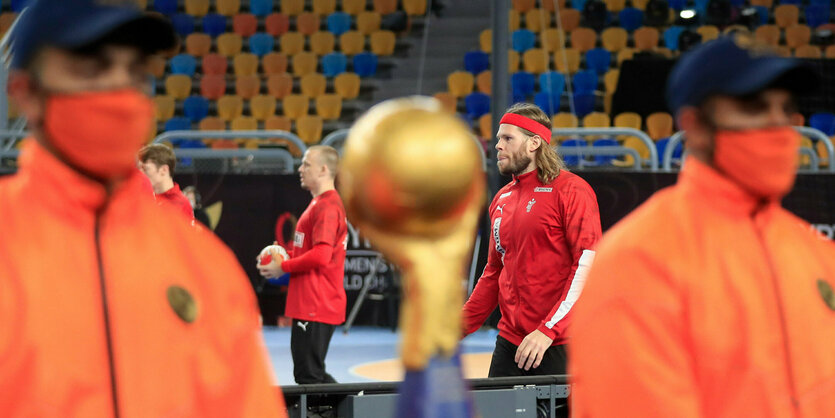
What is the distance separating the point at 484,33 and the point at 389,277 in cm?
710

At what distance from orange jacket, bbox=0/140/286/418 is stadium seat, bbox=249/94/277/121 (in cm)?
1479

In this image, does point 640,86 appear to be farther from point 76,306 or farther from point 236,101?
point 76,306

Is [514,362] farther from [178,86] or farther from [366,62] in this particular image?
[178,86]

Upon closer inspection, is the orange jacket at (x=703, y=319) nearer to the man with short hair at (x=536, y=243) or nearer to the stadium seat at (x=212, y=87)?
the man with short hair at (x=536, y=243)

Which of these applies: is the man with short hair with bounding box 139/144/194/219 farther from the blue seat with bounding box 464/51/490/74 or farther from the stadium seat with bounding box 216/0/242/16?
the stadium seat with bounding box 216/0/242/16

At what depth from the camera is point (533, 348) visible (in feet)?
14.2

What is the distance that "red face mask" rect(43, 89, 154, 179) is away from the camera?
4.56 feet

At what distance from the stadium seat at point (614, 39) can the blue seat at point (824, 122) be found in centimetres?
370

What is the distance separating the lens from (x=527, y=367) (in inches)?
175

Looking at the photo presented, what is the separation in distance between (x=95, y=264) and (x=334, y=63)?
51.7 ft

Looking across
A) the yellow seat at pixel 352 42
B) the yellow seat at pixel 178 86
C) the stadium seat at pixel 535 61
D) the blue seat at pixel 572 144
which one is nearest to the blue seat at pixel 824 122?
the blue seat at pixel 572 144

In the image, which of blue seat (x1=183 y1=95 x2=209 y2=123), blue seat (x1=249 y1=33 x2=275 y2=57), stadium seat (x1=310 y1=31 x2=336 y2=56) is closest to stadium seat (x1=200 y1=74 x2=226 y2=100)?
blue seat (x1=183 y1=95 x2=209 y2=123)

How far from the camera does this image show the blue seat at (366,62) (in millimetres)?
16969

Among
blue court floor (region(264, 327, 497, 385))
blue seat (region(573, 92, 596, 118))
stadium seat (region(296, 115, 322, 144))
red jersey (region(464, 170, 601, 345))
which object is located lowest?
blue court floor (region(264, 327, 497, 385))
